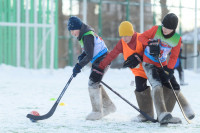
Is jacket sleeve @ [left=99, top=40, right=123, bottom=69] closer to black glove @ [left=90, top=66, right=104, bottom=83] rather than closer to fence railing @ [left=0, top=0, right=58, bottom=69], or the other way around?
black glove @ [left=90, top=66, right=104, bottom=83]

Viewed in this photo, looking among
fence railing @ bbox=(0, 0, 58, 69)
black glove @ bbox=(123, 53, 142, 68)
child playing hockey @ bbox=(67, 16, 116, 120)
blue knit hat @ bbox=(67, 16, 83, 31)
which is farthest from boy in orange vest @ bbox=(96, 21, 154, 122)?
fence railing @ bbox=(0, 0, 58, 69)

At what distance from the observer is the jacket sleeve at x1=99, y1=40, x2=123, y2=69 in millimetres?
4336

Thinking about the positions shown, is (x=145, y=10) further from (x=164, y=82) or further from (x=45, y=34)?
(x=164, y=82)

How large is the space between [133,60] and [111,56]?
0.30 metres

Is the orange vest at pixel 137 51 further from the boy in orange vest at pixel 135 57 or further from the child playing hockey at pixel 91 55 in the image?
the child playing hockey at pixel 91 55

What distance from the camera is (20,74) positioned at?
1162cm

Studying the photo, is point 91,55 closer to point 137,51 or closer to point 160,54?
point 137,51

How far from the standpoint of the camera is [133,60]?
13.6 ft

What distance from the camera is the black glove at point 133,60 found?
4.15 metres

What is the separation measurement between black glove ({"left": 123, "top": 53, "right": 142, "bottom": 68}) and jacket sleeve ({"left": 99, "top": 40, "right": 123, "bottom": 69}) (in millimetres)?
210

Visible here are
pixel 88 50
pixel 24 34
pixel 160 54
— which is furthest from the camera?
pixel 24 34

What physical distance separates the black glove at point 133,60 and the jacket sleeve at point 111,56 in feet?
0.69

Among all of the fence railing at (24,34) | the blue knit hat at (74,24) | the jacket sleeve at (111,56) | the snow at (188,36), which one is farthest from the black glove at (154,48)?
the snow at (188,36)

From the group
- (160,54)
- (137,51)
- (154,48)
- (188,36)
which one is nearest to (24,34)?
(188,36)
